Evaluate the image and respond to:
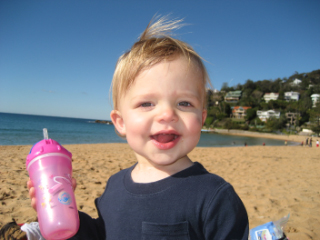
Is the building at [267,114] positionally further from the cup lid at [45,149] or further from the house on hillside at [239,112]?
the cup lid at [45,149]

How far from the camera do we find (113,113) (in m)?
1.36

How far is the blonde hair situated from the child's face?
4cm

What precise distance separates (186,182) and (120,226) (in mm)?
399

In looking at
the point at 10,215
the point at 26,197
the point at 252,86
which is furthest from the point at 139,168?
the point at 252,86

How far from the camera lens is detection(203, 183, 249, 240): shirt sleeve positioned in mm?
921

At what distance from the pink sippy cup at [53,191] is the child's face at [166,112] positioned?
0.37 m

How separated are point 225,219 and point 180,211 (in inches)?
7.8

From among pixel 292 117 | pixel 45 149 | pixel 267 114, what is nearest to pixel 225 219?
pixel 45 149

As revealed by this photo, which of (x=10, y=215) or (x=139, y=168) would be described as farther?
(x=10, y=215)

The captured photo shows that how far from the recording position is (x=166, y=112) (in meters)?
1.01

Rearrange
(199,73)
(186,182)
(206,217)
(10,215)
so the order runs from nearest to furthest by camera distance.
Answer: (206,217)
(186,182)
(199,73)
(10,215)

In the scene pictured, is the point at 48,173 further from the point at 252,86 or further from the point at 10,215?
the point at 252,86

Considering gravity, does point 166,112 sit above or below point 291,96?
below

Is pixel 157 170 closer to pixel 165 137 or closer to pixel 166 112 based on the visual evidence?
pixel 165 137
